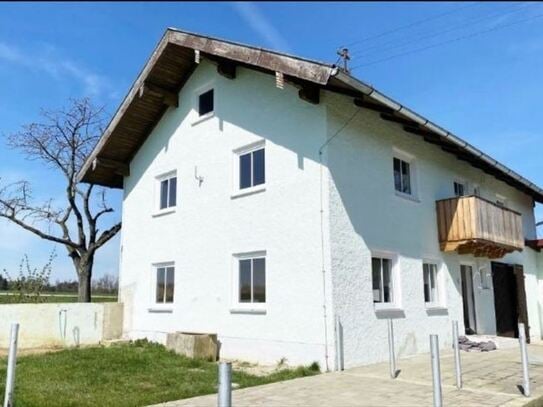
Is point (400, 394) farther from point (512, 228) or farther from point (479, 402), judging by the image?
point (512, 228)

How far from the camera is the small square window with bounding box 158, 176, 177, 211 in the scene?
52.0 ft

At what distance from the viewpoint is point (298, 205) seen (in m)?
11.7

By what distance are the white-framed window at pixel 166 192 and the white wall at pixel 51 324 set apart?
3.84 m

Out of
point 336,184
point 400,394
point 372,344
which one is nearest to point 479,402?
point 400,394

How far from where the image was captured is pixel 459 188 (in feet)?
55.1

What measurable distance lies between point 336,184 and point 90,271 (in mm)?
13030

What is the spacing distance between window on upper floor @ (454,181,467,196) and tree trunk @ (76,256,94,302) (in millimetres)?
13886

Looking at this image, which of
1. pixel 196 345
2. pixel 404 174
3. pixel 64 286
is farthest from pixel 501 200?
pixel 64 286

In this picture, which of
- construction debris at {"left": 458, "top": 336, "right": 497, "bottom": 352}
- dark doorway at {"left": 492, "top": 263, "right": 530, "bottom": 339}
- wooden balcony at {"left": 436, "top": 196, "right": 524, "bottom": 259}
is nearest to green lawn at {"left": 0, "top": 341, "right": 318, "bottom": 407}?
construction debris at {"left": 458, "top": 336, "right": 497, "bottom": 352}

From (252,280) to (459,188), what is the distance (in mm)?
8130

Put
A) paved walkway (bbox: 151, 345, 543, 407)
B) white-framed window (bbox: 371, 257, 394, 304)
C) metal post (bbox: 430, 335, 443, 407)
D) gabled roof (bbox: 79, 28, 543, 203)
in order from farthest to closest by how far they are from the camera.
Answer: white-framed window (bbox: 371, 257, 394, 304)
gabled roof (bbox: 79, 28, 543, 203)
paved walkway (bbox: 151, 345, 543, 407)
metal post (bbox: 430, 335, 443, 407)

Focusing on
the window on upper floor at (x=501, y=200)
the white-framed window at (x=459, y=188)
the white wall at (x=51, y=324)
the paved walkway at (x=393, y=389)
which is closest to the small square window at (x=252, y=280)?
the paved walkway at (x=393, y=389)

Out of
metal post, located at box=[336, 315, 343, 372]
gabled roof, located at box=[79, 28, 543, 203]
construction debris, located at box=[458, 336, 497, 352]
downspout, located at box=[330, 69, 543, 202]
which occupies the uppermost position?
gabled roof, located at box=[79, 28, 543, 203]

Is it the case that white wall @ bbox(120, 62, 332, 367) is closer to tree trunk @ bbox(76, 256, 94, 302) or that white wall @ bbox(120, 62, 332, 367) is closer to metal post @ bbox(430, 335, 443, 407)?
tree trunk @ bbox(76, 256, 94, 302)
